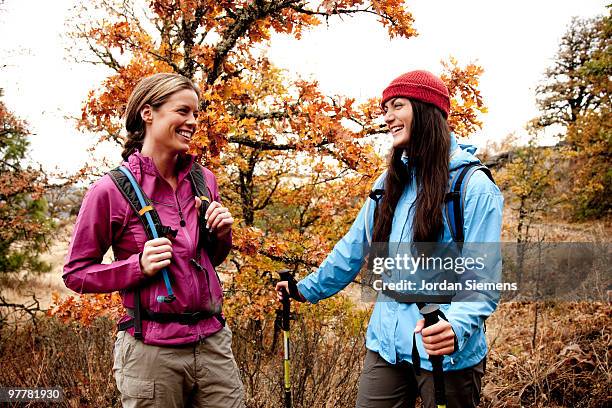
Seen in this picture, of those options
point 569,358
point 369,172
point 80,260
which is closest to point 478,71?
point 369,172

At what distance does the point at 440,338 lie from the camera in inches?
70.8

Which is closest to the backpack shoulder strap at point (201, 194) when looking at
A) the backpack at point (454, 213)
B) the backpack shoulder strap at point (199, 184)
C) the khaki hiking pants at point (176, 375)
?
the backpack shoulder strap at point (199, 184)

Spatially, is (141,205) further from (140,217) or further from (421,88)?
(421,88)

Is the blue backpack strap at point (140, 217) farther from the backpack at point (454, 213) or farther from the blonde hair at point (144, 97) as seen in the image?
the backpack at point (454, 213)

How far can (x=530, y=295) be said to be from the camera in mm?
Answer: 11273

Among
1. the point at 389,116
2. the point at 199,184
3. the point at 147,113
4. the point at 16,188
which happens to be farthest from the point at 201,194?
the point at 16,188

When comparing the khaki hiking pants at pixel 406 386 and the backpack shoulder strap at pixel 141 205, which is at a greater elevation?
the backpack shoulder strap at pixel 141 205

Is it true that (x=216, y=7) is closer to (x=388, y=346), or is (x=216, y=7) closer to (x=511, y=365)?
(x=388, y=346)

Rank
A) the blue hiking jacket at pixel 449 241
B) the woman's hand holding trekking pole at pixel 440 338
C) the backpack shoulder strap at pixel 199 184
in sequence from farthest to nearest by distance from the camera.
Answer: the backpack shoulder strap at pixel 199 184, the blue hiking jacket at pixel 449 241, the woman's hand holding trekking pole at pixel 440 338

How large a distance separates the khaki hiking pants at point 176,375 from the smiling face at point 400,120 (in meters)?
1.27

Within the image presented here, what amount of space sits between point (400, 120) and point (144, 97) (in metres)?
1.23

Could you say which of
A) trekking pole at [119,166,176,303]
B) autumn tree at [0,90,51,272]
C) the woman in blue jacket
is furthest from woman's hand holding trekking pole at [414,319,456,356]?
autumn tree at [0,90,51,272]

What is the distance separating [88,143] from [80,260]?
18.6 feet

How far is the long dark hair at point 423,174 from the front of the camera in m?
2.11
